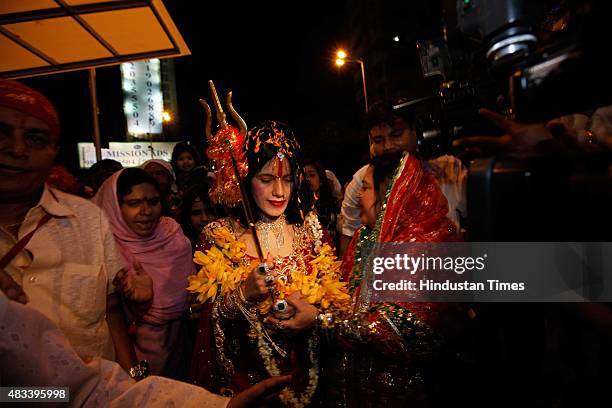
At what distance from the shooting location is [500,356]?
36.7 inches

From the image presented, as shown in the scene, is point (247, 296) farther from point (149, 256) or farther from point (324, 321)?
point (149, 256)

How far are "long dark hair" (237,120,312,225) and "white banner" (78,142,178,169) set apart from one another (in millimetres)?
21552

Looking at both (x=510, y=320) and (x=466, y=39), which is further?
(x=466, y=39)

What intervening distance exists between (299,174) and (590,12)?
178 cm

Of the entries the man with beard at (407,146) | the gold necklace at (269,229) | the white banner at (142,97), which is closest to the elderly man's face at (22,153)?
the gold necklace at (269,229)

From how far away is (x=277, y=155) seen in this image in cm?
228

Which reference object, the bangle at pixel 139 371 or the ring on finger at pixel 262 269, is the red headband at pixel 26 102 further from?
the bangle at pixel 139 371

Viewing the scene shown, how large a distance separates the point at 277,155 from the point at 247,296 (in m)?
0.89

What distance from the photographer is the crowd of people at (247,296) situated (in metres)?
1.26

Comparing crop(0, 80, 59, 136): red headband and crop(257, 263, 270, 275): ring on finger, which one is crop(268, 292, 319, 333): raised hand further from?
crop(0, 80, 59, 136): red headband

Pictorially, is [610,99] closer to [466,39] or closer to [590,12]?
[590,12]

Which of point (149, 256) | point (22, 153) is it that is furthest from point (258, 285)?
point (149, 256)

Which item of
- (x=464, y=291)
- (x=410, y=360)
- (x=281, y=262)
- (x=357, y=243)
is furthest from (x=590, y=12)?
(x=281, y=262)

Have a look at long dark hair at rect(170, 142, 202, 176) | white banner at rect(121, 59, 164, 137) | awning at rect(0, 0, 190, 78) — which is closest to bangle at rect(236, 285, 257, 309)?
awning at rect(0, 0, 190, 78)
